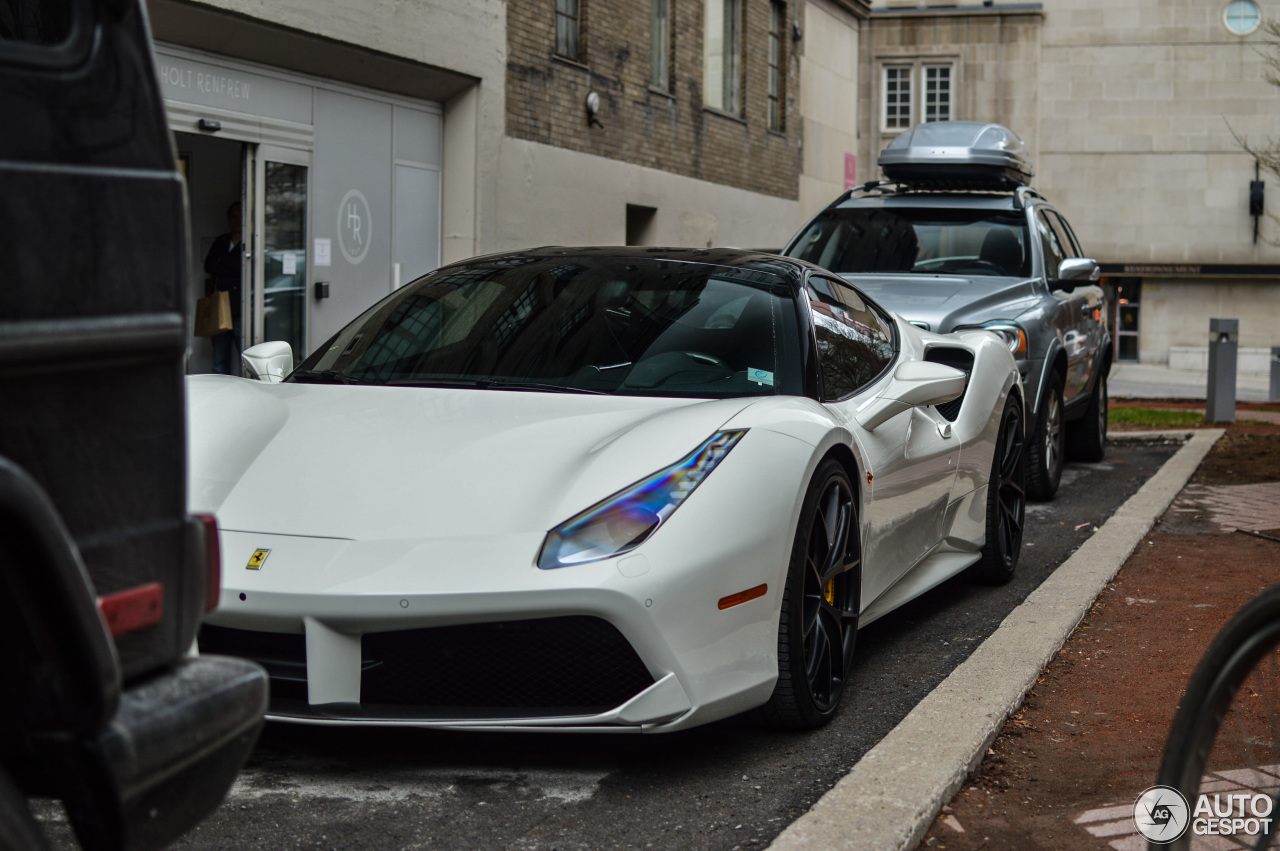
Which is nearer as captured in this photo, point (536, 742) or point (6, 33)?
point (6, 33)

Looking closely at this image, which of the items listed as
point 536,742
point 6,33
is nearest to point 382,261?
point 536,742

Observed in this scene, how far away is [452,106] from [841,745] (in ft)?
39.0

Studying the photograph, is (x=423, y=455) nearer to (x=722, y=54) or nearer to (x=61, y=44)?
(x=61, y=44)

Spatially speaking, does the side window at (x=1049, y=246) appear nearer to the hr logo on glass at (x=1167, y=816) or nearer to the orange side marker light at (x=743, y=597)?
the orange side marker light at (x=743, y=597)

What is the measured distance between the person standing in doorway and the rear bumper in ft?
35.0

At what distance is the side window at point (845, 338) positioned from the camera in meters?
4.76

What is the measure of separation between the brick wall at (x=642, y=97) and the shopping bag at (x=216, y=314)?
14.3ft

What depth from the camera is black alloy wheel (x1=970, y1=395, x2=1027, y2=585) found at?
612 cm

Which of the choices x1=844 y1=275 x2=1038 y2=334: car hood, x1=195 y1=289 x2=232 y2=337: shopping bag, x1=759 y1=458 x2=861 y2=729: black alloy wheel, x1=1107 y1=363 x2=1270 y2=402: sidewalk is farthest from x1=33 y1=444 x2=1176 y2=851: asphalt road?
x1=1107 y1=363 x2=1270 y2=402: sidewalk

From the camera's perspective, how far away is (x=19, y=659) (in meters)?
1.75

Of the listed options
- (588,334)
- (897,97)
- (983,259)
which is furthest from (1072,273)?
(897,97)

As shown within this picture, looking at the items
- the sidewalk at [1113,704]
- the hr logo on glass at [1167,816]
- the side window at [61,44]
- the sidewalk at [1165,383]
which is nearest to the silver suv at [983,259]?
the sidewalk at [1113,704]

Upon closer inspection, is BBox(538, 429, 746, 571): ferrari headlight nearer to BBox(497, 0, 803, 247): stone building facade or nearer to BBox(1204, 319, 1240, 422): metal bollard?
BBox(497, 0, 803, 247): stone building facade

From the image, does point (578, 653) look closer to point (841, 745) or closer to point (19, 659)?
point (841, 745)
